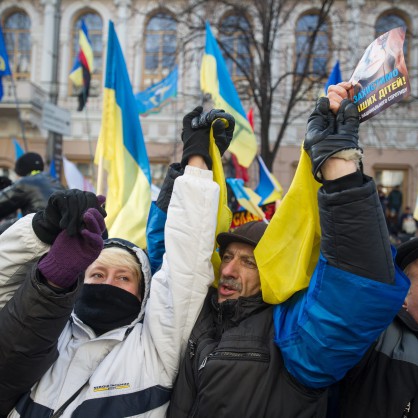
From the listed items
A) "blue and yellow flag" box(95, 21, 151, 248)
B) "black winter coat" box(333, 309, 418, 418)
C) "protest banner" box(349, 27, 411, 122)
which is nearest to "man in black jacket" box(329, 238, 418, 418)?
"black winter coat" box(333, 309, 418, 418)

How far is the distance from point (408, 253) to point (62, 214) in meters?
1.32

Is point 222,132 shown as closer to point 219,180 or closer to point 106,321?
point 219,180

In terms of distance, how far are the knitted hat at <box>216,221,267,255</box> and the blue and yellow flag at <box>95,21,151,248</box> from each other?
1.70 metres

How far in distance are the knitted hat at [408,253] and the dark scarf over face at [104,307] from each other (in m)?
1.10

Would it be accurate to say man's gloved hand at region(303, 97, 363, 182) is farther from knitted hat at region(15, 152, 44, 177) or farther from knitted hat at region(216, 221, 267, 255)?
knitted hat at region(15, 152, 44, 177)

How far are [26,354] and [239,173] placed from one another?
661cm

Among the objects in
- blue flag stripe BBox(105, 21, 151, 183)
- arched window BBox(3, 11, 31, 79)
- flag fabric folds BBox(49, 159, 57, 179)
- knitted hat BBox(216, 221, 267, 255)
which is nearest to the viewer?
knitted hat BBox(216, 221, 267, 255)

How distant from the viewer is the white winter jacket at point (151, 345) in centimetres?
166

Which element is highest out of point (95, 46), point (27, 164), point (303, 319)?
point (95, 46)

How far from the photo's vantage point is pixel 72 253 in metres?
1.48

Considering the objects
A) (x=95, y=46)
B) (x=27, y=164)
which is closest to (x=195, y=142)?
(x=27, y=164)

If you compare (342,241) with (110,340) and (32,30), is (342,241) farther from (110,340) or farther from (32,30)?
(32,30)

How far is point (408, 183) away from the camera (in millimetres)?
15484

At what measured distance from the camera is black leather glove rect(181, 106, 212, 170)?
6.05ft
